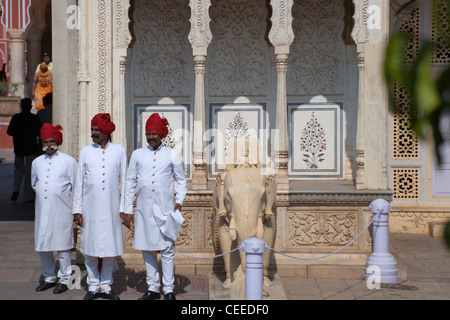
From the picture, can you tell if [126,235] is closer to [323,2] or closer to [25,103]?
[323,2]

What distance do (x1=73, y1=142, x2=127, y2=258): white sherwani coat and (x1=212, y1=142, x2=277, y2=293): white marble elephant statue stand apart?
3.06 ft

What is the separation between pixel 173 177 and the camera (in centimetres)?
675

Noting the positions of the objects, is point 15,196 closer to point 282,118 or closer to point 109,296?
point 282,118

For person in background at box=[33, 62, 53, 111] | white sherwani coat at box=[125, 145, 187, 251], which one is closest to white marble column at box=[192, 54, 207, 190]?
white sherwani coat at box=[125, 145, 187, 251]

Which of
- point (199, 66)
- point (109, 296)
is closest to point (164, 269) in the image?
point (109, 296)

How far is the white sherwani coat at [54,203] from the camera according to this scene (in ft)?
22.2

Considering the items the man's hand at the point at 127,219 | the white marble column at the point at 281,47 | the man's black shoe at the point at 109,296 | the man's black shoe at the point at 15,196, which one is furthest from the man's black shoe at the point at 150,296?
the man's black shoe at the point at 15,196

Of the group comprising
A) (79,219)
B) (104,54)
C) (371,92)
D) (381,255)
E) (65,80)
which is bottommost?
(381,255)

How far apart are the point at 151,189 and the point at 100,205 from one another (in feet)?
1.52

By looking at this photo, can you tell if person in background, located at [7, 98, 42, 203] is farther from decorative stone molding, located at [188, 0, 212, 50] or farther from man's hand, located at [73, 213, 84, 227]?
man's hand, located at [73, 213, 84, 227]

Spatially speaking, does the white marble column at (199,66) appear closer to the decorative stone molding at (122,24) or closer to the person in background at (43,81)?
the decorative stone molding at (122,24)

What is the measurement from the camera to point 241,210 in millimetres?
6465

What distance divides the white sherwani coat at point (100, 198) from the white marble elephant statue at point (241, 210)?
0.93m

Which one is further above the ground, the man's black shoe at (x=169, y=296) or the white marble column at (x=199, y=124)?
the white marble column at (x=199, y=124)
